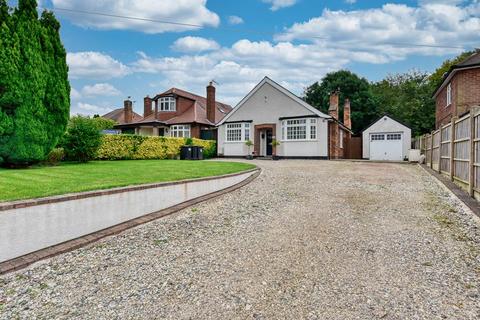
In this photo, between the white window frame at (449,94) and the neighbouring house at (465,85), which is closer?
the neighbouring house at (465,85)

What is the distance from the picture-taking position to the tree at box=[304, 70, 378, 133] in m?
38.2

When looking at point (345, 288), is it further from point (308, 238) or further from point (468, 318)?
point (308, 238)

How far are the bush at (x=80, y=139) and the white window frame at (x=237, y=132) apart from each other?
13223mm

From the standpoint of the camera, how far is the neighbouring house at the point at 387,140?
77.6 ft

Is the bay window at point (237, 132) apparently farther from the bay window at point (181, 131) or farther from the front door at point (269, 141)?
the bay window at point (181, 131)

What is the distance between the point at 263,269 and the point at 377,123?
2383 cm

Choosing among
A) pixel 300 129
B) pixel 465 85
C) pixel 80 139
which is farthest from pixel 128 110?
pixel 465 85

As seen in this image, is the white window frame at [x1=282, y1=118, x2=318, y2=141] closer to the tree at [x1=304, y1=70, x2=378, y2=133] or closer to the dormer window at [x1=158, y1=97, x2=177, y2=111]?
the dormer window at [x1=158, y1=97, x2=177, y2=111]

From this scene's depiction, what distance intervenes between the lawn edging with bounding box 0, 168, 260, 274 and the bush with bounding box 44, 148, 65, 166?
6.97 meters

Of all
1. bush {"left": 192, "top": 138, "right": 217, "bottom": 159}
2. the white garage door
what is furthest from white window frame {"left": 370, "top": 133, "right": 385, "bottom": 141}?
bush {"left": 192, "top": 138, "right": 217, "bottom": 159}

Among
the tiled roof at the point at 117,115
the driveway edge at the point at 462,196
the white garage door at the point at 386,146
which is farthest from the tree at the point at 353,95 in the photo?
the driveway edge at the point at 462,196

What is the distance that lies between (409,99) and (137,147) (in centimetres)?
3721

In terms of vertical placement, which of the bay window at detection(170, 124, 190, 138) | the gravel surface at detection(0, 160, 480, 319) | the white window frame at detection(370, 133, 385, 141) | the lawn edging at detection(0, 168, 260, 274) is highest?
the bay window at detection(170, 124, 190, 138)

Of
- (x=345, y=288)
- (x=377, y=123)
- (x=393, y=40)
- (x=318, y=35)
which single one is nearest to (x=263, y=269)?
(x=345, y=288)
